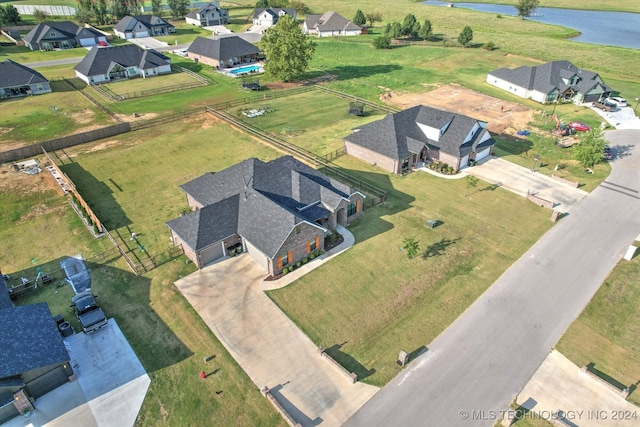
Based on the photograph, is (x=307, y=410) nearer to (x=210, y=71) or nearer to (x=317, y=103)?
(x=317, y=103)

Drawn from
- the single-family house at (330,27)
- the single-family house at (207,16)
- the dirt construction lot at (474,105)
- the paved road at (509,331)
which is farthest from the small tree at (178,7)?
the paved road at (509,331)

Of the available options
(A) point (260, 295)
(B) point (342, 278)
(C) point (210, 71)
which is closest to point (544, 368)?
(B) point (342, 278)

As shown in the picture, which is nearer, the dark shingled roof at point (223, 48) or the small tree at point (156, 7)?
the dark shingled roof at point (223, 48)

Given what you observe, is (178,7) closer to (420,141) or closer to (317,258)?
(420,141)

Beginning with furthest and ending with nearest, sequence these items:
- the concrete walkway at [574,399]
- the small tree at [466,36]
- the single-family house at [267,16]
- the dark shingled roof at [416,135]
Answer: the single-family house at [267,16] < the small tree at [466,36] < the dark shingled roof at [416,135] < the concrete walkway at [574,399]

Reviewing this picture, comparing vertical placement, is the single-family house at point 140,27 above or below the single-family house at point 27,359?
above

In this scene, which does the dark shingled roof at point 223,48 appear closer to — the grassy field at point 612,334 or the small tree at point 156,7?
the small tree at point 156,7

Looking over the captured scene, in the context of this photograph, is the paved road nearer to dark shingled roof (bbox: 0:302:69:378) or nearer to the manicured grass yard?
the manicured grass yard
